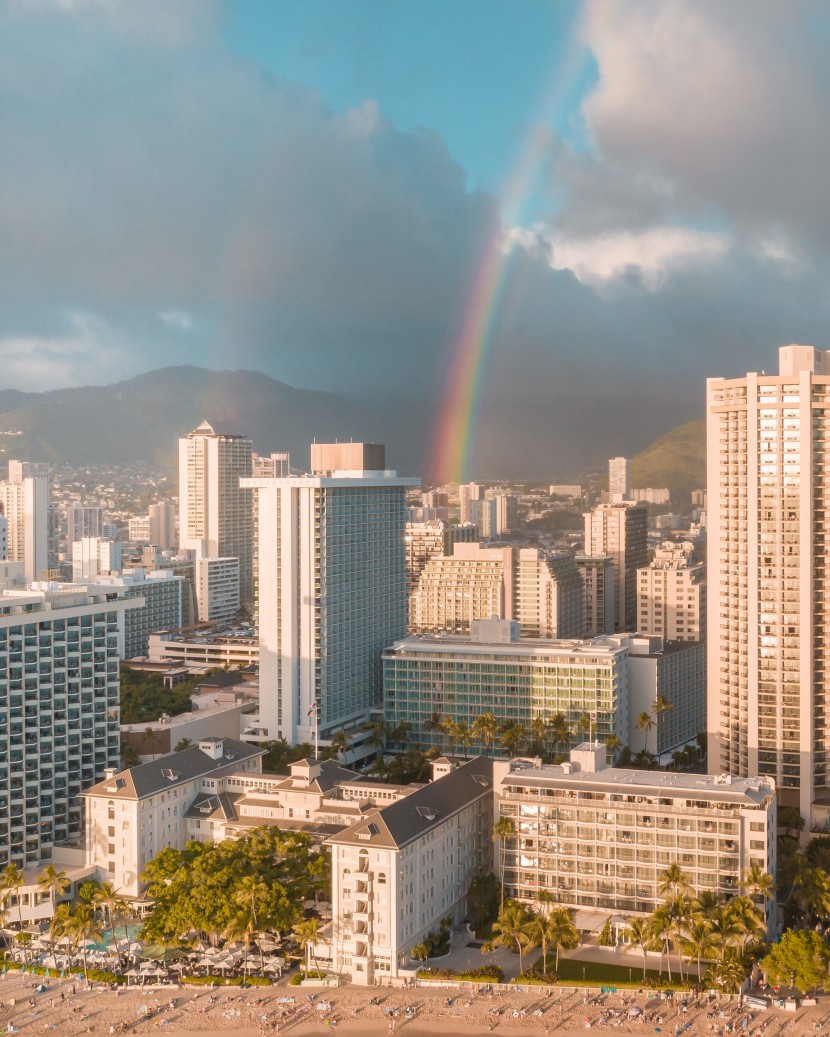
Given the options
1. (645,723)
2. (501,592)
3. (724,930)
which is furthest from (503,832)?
(501,592)

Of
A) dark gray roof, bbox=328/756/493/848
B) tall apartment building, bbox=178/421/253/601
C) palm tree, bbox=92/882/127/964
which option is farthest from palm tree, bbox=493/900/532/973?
tall apartment building, bbox=178/421/253/601

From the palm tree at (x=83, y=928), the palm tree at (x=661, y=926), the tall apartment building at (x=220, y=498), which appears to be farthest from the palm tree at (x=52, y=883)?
the tall apartment building at (x=220, y=498)

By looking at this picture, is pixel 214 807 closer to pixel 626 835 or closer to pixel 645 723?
pixel 626 835

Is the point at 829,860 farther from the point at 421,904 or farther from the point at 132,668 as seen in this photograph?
the point at 132,668

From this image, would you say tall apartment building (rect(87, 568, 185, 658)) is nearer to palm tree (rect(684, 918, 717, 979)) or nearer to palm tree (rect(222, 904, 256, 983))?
palm tree (rect(222, 904, 256, 983))

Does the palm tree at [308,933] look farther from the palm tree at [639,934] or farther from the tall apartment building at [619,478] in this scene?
the tall apartment building at [619,478]

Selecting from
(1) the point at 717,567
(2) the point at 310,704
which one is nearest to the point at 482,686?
(2) the point at 310,704
